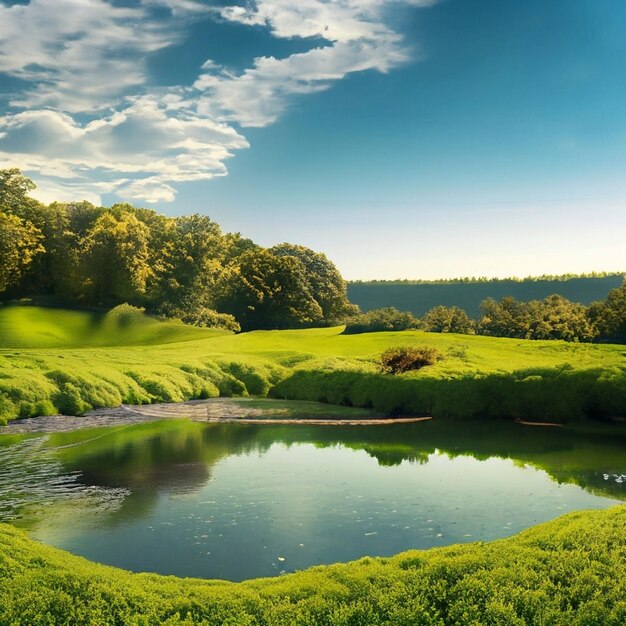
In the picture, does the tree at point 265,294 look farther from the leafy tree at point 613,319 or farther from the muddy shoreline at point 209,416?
the muddy shoreline at point 209,416

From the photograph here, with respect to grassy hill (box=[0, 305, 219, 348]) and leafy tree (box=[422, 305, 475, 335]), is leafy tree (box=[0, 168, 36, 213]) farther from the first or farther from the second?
leafy tree (box=[422, 305, 475, 335])

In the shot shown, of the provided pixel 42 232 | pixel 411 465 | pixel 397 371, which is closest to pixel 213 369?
pixel 397 371

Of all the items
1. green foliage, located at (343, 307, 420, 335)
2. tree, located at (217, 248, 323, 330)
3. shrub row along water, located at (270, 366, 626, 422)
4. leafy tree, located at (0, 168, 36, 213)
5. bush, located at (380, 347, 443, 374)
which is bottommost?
shrub row along water, located at (270, 366, 626, 422)

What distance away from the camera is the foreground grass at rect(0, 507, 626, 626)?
7594 millimetres

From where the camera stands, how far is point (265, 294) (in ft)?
234

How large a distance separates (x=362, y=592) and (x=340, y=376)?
26.4 meters

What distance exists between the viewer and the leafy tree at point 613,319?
4922 cm

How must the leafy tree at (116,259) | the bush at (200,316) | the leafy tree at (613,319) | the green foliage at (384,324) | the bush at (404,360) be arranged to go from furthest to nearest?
the bush at (200,316) → the leafy tree at (116,259) → the green foliage at (384,324) → the leafy tree at (613,319) → the bush at (404,360)

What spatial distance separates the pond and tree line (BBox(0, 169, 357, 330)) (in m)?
36.8

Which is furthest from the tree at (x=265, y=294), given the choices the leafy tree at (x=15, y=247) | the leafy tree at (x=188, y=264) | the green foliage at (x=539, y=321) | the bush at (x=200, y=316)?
the green foliage at (x=539, y=321)

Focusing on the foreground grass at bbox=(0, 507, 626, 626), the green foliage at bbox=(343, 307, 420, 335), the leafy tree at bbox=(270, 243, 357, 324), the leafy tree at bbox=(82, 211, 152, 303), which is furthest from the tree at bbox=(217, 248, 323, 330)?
the foreground grass at bbox=(0, 507, 626, 626)

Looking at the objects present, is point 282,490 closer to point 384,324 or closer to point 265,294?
point 384,324

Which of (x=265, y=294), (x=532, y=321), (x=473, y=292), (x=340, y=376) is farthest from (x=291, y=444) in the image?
(x=473, y=292)

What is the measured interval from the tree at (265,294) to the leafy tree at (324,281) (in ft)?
25.5
